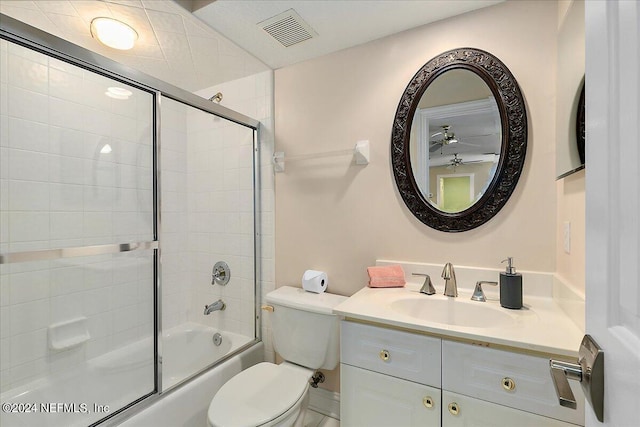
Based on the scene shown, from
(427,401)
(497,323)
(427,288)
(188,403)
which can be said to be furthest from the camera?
(188,403)

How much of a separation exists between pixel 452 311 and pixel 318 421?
1.05 metres

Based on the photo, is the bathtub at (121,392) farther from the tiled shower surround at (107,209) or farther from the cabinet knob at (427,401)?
the cabinet knob at (427,401)

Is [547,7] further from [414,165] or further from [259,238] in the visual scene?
[259,238]

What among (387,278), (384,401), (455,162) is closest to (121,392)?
(384,401)

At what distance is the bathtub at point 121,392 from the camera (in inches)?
52.2

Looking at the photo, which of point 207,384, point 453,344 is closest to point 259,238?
point 207,384

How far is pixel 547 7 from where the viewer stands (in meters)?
1.23

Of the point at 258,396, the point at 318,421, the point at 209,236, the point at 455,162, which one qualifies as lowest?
the point at 318,421

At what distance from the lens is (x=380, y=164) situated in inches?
62.3

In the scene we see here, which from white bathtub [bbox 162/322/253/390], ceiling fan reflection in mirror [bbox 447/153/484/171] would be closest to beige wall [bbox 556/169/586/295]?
ceiling fan reflection in mirror [bbox 447/153/484/171]

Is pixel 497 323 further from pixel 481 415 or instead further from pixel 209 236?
pixel 209 236

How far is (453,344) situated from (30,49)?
1.84m

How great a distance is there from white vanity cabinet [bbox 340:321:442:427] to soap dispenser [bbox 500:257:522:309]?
38cm

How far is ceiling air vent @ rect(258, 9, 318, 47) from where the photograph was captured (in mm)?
1455
